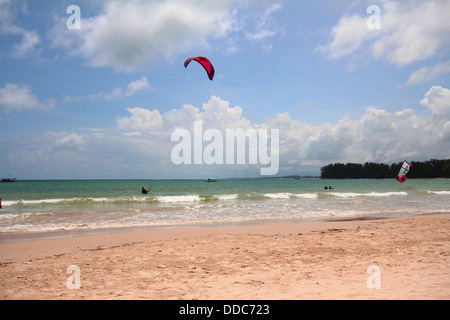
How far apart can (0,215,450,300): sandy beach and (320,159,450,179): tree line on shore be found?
267 feet

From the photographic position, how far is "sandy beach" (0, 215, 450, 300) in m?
4.36

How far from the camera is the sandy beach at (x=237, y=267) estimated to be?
436 centimetres

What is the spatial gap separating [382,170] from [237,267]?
126950 millimetres

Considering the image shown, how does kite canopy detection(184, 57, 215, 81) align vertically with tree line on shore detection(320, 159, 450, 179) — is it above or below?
above

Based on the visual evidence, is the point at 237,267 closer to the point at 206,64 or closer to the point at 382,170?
the point at 206,64

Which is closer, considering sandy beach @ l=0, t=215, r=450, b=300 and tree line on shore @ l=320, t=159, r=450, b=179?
sandy beach @ l=0, t=215, r=450, b=300

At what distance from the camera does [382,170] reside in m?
115

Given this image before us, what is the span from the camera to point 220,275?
5477 millimetres
